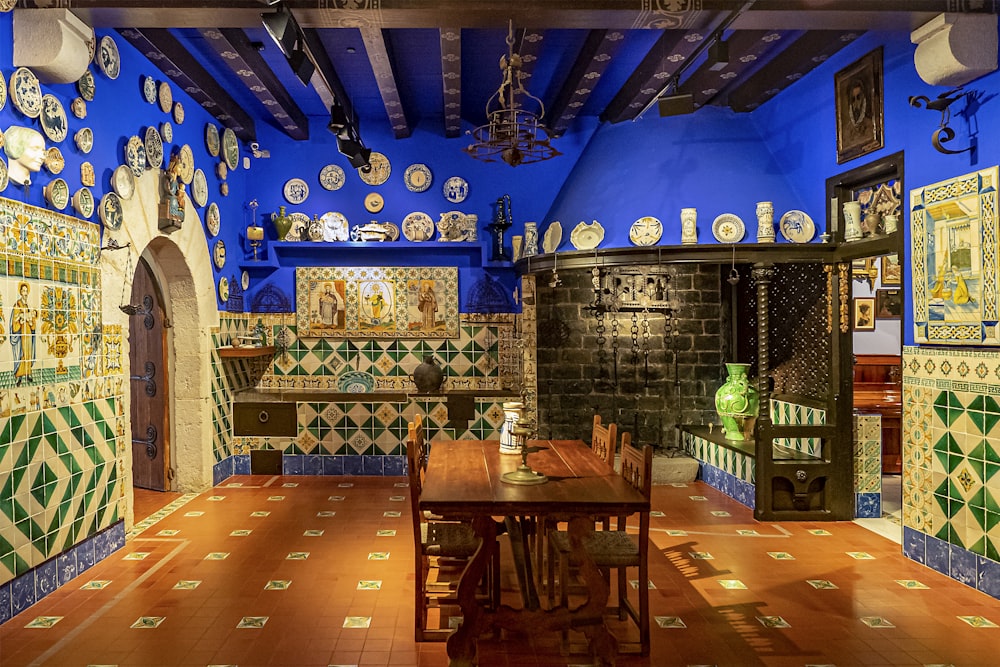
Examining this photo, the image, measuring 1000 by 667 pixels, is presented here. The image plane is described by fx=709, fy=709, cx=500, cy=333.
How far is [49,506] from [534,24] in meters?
3.79

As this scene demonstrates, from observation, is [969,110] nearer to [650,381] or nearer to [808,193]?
[808,193]

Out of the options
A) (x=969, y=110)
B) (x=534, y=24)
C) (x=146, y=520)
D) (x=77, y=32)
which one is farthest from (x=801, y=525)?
(x=77, y=32)

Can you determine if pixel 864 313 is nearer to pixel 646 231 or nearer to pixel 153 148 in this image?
pixel 646 231

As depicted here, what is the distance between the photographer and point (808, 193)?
18.8 ft

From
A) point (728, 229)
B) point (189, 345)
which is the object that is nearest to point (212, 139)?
point (189, 345)

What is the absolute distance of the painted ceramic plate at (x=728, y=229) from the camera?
5.72 metres

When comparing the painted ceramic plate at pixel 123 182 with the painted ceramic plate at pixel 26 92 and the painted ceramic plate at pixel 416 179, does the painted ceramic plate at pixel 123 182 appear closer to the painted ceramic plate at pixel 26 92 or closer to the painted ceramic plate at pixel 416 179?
the painted ceramic plate at pixel 26 92

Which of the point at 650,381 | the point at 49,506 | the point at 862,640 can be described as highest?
the point at 650,381

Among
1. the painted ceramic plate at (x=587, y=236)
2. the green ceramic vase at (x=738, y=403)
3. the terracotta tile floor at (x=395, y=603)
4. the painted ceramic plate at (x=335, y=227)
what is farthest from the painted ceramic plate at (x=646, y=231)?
the painted ceramic plate at (x=335, y=227)

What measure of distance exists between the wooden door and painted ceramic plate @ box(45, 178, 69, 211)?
196 centimetres

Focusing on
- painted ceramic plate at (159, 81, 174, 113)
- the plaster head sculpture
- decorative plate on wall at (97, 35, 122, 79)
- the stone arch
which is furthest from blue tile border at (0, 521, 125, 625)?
painted ceramic plate at (159, 81, 174, 113)

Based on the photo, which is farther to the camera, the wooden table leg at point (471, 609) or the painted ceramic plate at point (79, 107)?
the painted ceramic plate at point (79, 107)

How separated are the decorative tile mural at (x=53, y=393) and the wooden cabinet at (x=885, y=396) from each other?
5.50 metres

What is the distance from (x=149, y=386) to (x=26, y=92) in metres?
3.04
